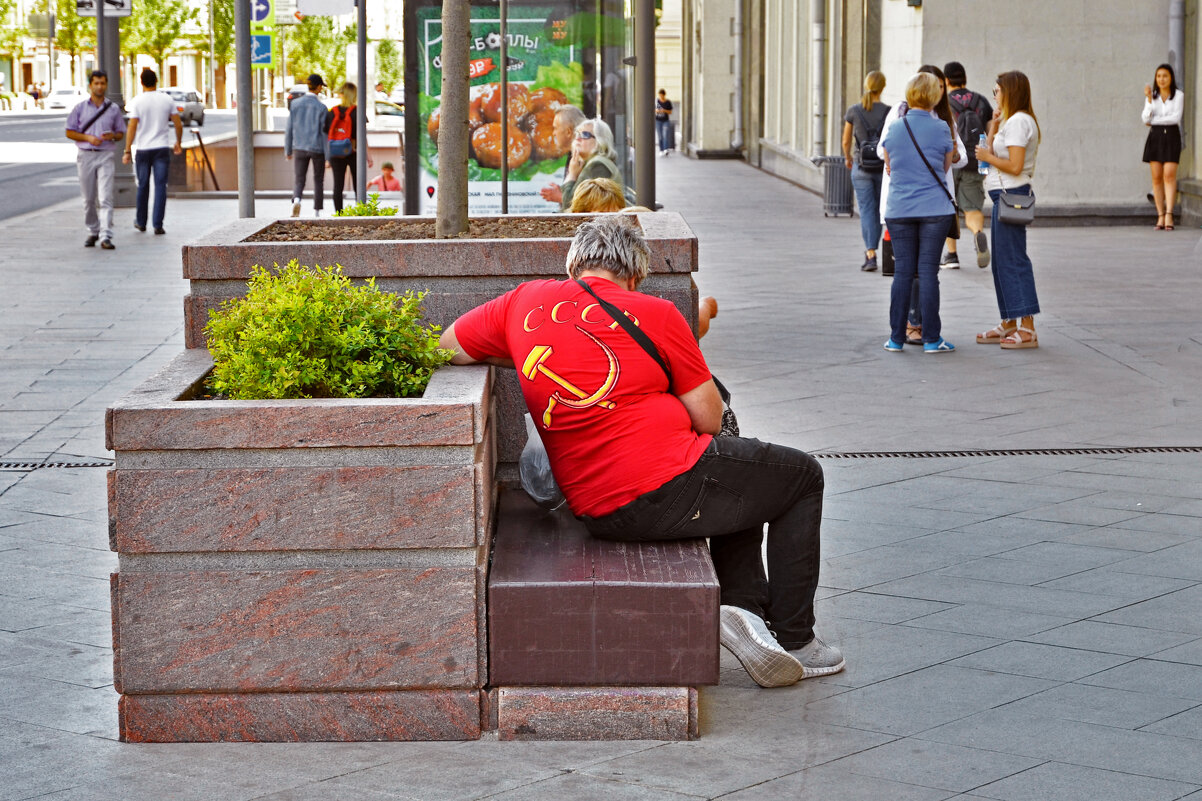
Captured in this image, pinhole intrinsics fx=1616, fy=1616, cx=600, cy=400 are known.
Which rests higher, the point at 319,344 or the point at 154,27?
the point at 154,27

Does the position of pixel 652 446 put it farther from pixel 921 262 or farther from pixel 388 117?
pixel 388 117

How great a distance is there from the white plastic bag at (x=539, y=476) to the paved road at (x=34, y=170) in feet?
60.4

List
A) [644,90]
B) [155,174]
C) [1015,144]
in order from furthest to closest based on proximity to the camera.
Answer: [155,174] → [1015,144] → [644,90]

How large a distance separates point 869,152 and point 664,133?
26.3m

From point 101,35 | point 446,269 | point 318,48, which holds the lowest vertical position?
point 446,269

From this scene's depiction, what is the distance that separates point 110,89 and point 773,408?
14336mm

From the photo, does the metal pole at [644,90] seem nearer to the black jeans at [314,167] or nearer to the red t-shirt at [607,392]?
the red t-shirt at [607,392]

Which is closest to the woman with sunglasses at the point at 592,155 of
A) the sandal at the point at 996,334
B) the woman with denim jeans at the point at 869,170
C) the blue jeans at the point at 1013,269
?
the blue jeans at the point at 1013,269

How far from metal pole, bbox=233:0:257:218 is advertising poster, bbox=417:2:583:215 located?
2957mm

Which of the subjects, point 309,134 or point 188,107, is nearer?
point 309,134

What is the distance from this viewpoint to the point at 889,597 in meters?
5.05

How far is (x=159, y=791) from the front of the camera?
358 cm

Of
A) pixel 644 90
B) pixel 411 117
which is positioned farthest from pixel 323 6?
pixel 644 90

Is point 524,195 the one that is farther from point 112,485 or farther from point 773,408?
point 112,485
